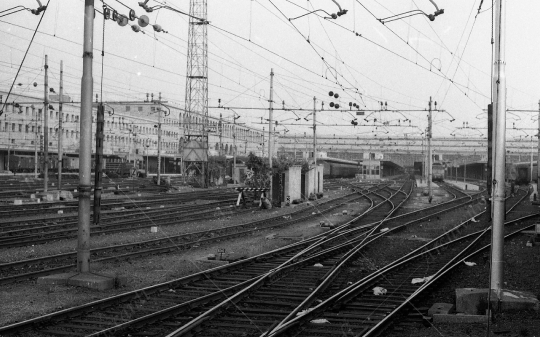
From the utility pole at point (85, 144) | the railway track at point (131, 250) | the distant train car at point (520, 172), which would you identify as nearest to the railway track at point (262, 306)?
the utility pole at point (85, 144)

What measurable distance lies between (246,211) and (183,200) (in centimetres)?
748

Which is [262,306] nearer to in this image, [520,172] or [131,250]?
[131,250]

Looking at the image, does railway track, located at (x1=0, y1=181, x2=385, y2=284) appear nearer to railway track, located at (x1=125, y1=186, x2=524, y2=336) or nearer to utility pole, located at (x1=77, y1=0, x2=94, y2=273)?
utility pole, located at (x1=77, y1=0, x2=94, y2=273)

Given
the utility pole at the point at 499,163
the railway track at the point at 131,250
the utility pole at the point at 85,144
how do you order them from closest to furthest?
the utility pole at the point at 499,163 < the utility pole at the point at 85,144 < the railway track at the point at 131,250

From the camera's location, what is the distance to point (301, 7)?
17469 mm

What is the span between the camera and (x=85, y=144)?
34.6 ft

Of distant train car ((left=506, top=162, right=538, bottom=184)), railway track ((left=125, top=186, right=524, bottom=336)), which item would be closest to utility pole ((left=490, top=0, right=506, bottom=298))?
railway track ((left=125, top=186, right=524, bottom=336))

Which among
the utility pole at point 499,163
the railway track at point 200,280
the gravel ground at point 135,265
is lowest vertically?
the gravel ground at point 135,265

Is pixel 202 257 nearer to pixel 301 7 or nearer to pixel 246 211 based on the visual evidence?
pixel 301 7

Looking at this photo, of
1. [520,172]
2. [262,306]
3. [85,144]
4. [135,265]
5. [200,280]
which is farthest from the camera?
[520,172]

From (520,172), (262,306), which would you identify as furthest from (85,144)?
(520,172)

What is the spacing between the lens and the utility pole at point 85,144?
1059cm

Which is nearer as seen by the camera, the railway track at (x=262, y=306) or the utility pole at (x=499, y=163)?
the railway track at (x=262, y=306)

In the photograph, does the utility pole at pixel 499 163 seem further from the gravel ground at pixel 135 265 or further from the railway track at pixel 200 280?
the gravel ground at pixel 135 265
